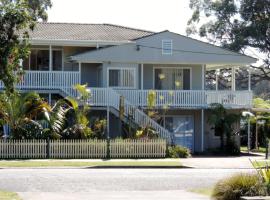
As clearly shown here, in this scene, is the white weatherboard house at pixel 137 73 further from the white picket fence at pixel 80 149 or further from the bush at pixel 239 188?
the bush at pixel 239 188

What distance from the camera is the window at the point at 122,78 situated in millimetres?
41469

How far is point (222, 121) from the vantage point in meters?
40.0

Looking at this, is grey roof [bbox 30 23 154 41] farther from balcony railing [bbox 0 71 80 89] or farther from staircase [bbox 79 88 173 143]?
staircase [bbox 79 88 173 143]

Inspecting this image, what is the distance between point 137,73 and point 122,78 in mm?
962

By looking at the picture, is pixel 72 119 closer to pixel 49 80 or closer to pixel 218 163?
pixel 49 80

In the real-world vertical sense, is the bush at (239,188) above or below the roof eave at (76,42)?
below

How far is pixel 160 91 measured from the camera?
40375mm

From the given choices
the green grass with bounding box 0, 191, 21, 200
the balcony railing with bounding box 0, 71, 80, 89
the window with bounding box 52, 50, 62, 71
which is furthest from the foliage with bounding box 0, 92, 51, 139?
the green grass with bounding box 0, 191, 21, 200

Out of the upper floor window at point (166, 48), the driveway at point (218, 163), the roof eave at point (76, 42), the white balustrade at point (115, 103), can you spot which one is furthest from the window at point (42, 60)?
the driveway at point (218, 163)

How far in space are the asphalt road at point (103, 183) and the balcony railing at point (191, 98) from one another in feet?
42.9

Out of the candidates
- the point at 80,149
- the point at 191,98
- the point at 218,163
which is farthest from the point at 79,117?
the point at 218,163

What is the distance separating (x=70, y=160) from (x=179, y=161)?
16.9 feet

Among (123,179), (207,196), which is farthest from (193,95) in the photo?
(207,196)

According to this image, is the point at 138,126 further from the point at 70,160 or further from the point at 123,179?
the point at 123,179
